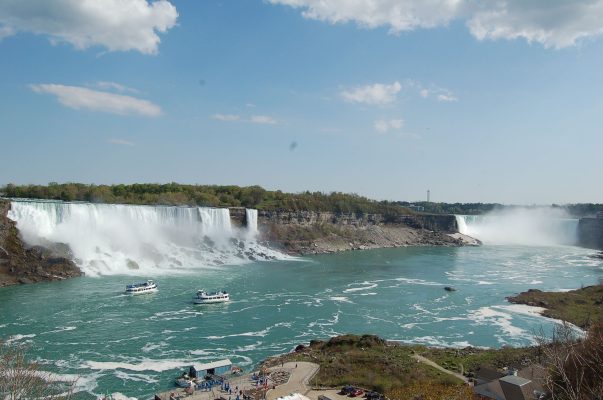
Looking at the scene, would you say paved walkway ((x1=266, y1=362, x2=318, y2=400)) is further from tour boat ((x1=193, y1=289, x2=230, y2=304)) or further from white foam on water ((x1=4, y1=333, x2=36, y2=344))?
tour boat ((x1=193, y1=289, x2=230, y2=304))

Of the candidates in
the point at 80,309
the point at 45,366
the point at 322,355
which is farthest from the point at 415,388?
the point at 80,309

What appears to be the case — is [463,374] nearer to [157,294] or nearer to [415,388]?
[415,388]

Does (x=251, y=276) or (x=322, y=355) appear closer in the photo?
(x=322, y=355)

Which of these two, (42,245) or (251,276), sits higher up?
(42,245)

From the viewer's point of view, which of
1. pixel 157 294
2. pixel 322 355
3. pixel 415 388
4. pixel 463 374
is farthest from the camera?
pixel 157 294

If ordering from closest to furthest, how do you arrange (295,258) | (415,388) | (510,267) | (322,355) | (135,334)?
(415,388) < (322,355) < (135,334) < (510,267) < (295,258)

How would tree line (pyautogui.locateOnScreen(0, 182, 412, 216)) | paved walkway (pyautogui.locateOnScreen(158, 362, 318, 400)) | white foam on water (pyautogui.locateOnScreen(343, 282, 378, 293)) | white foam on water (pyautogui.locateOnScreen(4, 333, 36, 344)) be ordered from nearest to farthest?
paved walkway (pyautogui.locateOnScreen(158, 362, 318, 400))
white foam on water (pyautogui.locateOnScreen(4, 333, 36, 344))
white foam on water (pyautogui.locateOnScreen(343, 282, 378, 293))
tree line (pyautogui.locateOnScreen(0, 182, 412, 216))

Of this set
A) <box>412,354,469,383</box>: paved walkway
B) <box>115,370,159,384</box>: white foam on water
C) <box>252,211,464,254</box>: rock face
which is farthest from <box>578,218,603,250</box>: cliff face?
<box>115,370,159,384</box>: white foam on water

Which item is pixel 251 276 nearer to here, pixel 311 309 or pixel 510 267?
pixel 311 309
